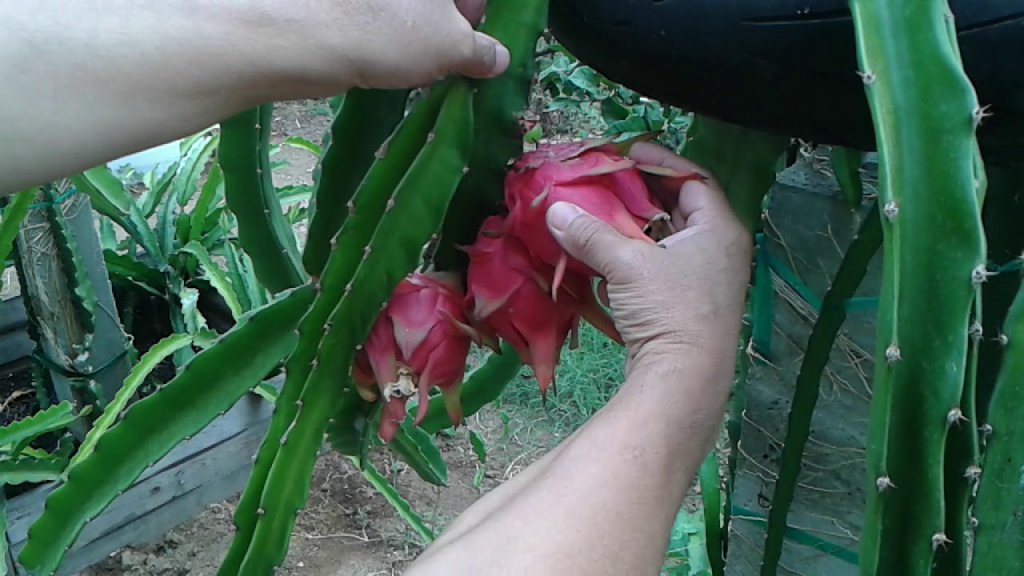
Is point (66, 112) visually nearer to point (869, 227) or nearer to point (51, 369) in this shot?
point (869, 227)

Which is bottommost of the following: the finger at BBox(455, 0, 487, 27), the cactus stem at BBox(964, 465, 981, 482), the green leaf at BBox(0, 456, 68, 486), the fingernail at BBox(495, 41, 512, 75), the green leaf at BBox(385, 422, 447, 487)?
the green leaf at BBox(0, 456, 68, 486)

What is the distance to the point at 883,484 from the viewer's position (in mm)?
364

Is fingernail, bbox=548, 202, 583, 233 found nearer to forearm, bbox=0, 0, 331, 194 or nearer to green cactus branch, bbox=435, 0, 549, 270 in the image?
green cactus branch, bbox=435, 0, 549, 270

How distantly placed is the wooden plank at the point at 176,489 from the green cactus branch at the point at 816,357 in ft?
3.27

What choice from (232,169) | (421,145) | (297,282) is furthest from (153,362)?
(421,145)

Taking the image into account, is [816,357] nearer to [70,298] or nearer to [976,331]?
[976,331]

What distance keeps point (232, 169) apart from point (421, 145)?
0.90ft

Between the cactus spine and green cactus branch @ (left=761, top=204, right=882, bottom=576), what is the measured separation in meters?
0.16

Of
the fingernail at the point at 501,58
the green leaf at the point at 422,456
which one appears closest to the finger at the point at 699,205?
the fingernail at the point at 501,58

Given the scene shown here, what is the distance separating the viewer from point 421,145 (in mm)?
477

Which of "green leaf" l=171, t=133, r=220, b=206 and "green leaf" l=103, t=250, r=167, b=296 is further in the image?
"green leaf" l=171, t=133, r=220, b=206

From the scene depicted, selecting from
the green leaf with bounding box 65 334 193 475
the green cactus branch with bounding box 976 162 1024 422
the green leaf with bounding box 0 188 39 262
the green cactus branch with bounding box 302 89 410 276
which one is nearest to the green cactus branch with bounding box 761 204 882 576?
the green cactus branch with bounding box 976 162 1024 422

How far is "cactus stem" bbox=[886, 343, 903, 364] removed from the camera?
0.36 meters

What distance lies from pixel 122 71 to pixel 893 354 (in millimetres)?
401
